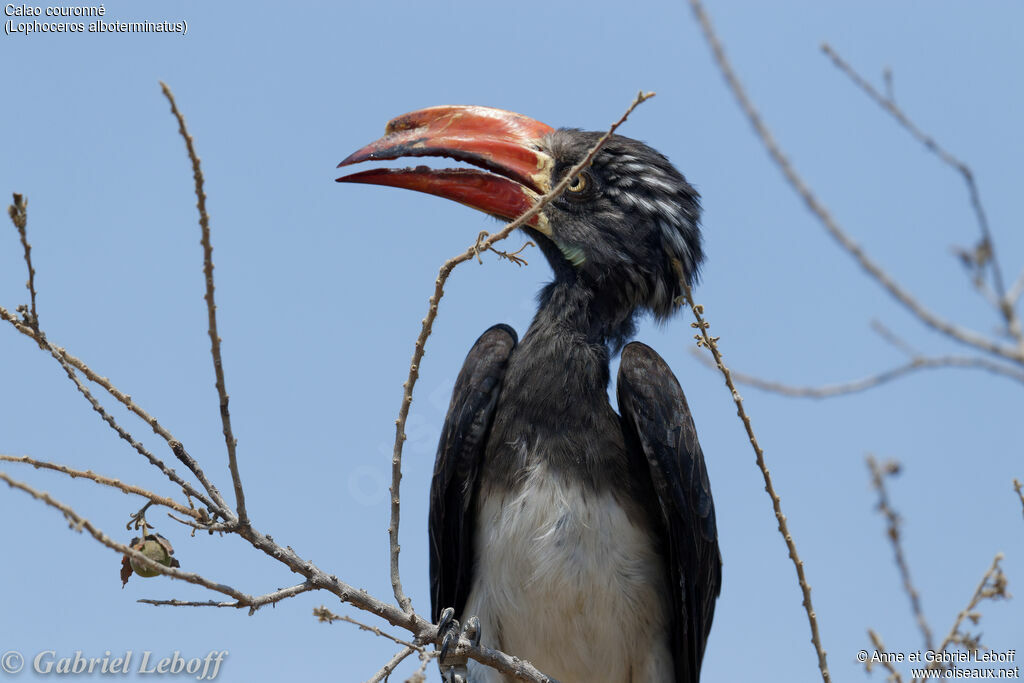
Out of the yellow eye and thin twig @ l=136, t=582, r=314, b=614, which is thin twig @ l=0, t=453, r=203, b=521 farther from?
the yellow eye

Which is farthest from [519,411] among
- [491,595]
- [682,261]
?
[682,261]

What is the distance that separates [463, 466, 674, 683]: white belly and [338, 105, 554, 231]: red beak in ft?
4.71

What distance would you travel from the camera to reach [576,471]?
432 centimetres

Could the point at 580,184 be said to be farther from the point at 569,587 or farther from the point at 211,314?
the point at 211,314

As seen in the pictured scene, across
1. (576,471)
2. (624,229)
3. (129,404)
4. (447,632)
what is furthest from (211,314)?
(624,229)

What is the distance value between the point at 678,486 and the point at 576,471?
18.3 inches

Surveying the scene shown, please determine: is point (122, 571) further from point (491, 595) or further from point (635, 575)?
point (635, 575)

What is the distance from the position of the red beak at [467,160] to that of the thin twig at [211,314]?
7.87ft

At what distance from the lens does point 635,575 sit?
4438 mm

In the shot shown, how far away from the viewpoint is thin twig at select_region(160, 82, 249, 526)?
2.40m

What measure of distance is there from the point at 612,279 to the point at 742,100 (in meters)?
3.00

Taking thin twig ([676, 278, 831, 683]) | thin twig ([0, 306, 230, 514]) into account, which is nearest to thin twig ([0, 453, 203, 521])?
thin twig ([0, 306, 230, 514])

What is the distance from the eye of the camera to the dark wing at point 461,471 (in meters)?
4.53

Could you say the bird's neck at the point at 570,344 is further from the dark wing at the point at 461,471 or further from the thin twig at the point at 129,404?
the thin twig at the point at 129,404
